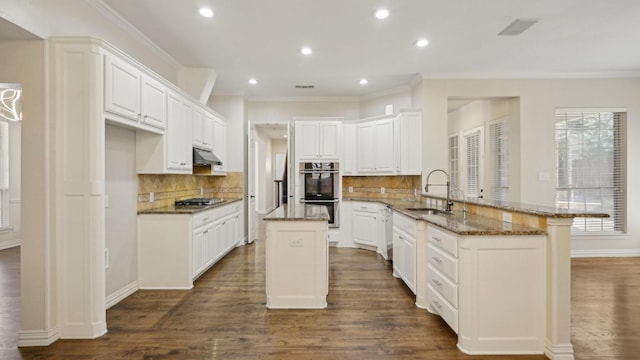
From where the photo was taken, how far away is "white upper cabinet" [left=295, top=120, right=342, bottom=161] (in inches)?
233

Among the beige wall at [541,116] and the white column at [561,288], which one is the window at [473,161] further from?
the white column at [561,288]

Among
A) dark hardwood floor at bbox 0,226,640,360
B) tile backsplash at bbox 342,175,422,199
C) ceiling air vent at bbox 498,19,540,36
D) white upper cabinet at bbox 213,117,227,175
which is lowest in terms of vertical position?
A: dark hardwood floor at bbox 0,226,640,360

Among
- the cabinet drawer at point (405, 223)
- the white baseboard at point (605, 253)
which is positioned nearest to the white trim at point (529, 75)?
the cabinet drawer at point (405, 223)

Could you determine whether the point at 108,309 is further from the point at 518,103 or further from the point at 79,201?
the point at 518,103

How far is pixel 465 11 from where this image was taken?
10.4 ft

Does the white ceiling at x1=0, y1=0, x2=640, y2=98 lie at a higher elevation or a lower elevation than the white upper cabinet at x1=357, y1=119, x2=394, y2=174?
higher

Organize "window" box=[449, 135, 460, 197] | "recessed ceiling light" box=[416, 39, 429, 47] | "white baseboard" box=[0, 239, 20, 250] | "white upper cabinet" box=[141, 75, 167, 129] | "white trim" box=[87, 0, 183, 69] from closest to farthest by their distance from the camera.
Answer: "white trim" box=[87, 0, 183, 69] → "white upper cabinet" box=[141, 75, 167, 129] → "recessed ceiling light" box=[416, 39, 429, 47] → "white baseboard" box=[0, 239, 20, 250] → "window" box=[449, 135, 460, 197]

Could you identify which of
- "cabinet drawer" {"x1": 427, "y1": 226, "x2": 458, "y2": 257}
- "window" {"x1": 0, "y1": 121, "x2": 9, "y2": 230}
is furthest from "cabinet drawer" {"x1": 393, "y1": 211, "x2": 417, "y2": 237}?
"window" {"x1": 0, "y1": 121, "x2": 9, "y2": 230}

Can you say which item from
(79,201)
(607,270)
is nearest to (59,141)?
(79,201)

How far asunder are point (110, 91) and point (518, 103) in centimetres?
547

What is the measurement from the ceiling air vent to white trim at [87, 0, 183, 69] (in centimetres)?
407

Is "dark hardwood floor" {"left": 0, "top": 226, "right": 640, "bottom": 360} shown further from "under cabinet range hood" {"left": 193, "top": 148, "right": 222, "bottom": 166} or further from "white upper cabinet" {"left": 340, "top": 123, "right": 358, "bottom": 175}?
"white upper cabinet" {"left": 340, "top": 123, "right": 358, "bottom": 175}

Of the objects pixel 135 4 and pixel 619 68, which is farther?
pixel 619 68

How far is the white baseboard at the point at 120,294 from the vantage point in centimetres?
315
